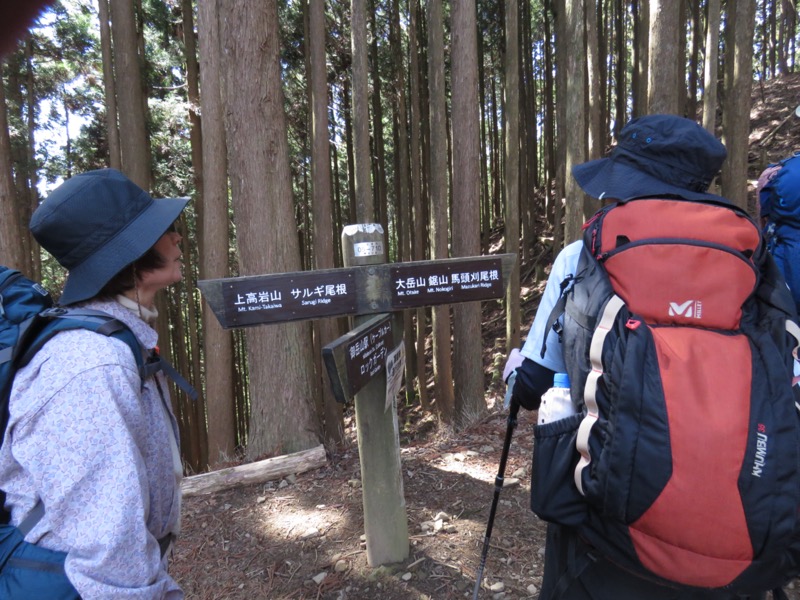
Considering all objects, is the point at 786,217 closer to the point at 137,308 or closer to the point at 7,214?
the point at 137,308

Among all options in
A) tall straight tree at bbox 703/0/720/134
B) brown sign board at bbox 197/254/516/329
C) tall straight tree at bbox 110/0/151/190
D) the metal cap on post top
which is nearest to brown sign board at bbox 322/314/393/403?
brown sign board at bbox 197/254/516/329

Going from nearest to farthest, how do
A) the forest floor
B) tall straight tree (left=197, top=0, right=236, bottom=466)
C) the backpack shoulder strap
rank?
the backpack shoulder strap < the forest floor < tall straight tree (left=197, top=0, right=236, bottom=466)

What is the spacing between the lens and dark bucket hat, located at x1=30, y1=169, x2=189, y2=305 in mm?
1312

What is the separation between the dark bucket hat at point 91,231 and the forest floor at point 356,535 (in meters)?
2.20

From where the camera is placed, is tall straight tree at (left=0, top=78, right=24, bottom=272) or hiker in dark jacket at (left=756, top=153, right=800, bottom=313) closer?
hiker in dark jacket at (left=756, top=153, right=800, bottom=313)

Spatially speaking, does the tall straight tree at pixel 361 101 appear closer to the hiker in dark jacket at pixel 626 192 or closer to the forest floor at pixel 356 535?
the forest floor at pixel 356 535

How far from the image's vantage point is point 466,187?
19.9 feet

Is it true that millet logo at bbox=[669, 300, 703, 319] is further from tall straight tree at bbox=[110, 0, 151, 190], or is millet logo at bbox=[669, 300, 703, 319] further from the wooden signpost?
tall straight tree at bbox=[110, 0, 151, 190]

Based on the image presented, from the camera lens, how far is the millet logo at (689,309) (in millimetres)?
1246

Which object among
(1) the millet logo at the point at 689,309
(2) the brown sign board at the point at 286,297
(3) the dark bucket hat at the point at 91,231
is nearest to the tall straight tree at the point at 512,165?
(2) the brown sign board at the point at 286,297

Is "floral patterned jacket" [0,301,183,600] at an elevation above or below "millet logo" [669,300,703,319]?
below

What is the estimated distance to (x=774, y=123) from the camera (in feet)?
41.2

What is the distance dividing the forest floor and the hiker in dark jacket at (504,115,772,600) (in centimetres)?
130

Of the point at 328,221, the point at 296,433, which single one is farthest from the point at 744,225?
the point at 328,221
